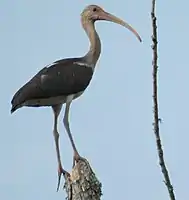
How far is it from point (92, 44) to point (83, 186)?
5.82 m

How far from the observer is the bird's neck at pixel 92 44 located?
1065 cm

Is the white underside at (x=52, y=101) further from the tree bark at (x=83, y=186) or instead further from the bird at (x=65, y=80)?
the tree bark at (x=83, y=186)

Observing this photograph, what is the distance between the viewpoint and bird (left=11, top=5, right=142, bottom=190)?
30.5 feet

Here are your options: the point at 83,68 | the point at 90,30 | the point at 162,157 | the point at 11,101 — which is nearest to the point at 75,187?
the point at 162,157

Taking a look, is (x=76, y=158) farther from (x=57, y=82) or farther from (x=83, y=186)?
(x=57, y=82)

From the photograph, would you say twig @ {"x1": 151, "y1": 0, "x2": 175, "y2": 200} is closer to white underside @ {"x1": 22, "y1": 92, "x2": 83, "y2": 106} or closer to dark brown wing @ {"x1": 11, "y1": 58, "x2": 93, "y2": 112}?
dark brown wing @ {"x1": 11, "y1": 58, "x2": 93, "y2": 112}

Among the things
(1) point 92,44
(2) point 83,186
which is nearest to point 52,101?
(1) point 92,44

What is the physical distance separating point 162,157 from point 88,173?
3.56 meters

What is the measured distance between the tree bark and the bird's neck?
508 cm

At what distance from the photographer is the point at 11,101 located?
9273 millimetres

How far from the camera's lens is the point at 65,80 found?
32.8 ft

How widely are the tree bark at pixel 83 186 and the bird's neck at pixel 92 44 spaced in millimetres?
5077

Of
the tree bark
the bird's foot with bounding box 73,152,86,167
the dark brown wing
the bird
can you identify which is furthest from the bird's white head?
the tree bark

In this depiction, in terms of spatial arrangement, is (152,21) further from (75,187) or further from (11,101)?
(11,101)
